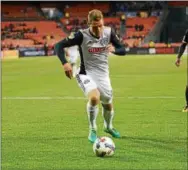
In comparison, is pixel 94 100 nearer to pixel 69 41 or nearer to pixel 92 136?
pixel 92 136

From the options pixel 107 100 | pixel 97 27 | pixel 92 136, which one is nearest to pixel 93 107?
pixel 107 100

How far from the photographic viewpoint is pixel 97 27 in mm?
10164

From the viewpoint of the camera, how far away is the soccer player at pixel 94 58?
10234 mm

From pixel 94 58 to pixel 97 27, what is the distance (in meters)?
0.64

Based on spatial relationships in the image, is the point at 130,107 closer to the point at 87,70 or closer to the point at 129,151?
the point at 87,70

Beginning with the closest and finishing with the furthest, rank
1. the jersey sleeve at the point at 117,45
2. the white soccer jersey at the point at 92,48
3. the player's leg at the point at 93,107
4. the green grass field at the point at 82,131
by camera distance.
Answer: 1. the green grass field at the point at 82,131
2. the player's leg at the point at 93,107
3. the white soccer jersey at the point at 92,48
4. the jersey sleeve at the point at 117,45

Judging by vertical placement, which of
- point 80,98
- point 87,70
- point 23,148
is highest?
point 87,70

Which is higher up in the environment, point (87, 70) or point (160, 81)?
point (87, 70)

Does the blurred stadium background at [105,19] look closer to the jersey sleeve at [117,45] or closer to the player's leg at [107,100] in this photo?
the player's leg at [107,100]

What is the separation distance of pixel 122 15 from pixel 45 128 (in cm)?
6223

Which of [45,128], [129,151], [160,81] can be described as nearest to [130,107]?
[45,128]

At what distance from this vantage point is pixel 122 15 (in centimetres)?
7319

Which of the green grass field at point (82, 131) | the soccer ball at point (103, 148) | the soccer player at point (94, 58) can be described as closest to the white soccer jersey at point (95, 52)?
the soccer player at point (94, 58)

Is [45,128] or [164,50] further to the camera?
[164,50]
